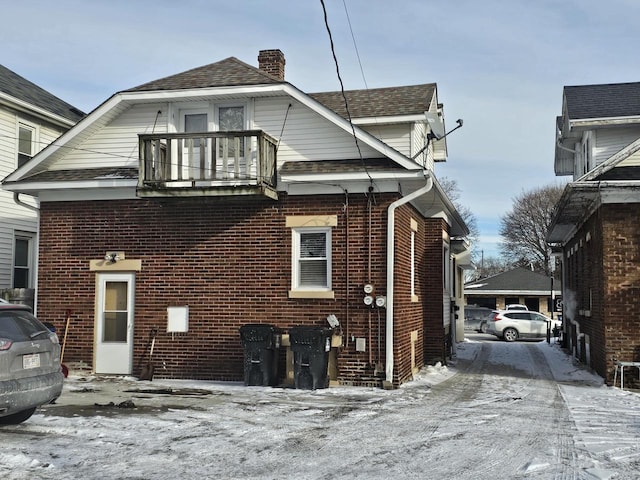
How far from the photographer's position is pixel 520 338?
99.2 feet

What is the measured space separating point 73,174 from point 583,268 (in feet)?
40.1

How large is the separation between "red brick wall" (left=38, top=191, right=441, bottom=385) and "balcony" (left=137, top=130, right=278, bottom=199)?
A: 0.40 m

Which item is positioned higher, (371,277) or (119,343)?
(371,277)

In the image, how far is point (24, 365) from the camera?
7.84 m

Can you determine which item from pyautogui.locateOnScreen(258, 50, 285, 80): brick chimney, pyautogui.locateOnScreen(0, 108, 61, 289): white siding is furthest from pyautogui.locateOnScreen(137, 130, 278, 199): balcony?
pyautogui.locateOnScreen(0, 108, 61, 289): white siding

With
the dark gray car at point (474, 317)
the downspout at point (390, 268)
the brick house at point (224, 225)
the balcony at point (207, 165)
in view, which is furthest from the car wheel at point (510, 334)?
the balcony at point (207, 165)

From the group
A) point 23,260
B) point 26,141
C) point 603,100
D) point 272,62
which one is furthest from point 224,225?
point 603,100

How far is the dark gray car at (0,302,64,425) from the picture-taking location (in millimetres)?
7590

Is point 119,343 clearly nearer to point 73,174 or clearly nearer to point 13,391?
point 73,174

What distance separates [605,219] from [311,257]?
18.5 ft

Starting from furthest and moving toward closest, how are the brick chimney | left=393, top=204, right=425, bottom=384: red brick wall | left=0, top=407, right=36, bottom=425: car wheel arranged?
the brick chimney, left=393, top=204, right=425, bottom=384: red brick wall, left=0, top=407, right=36, bottom=425: car wheel

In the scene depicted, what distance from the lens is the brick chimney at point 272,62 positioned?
17.0 meters

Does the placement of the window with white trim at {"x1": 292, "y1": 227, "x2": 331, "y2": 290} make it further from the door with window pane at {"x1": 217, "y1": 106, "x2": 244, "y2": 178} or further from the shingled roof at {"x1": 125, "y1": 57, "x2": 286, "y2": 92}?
the shingled roof at {"x1": 125, "y1": 57, "x2": 286, "y2": 92}

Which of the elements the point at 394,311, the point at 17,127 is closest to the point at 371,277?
the point at 394,311
